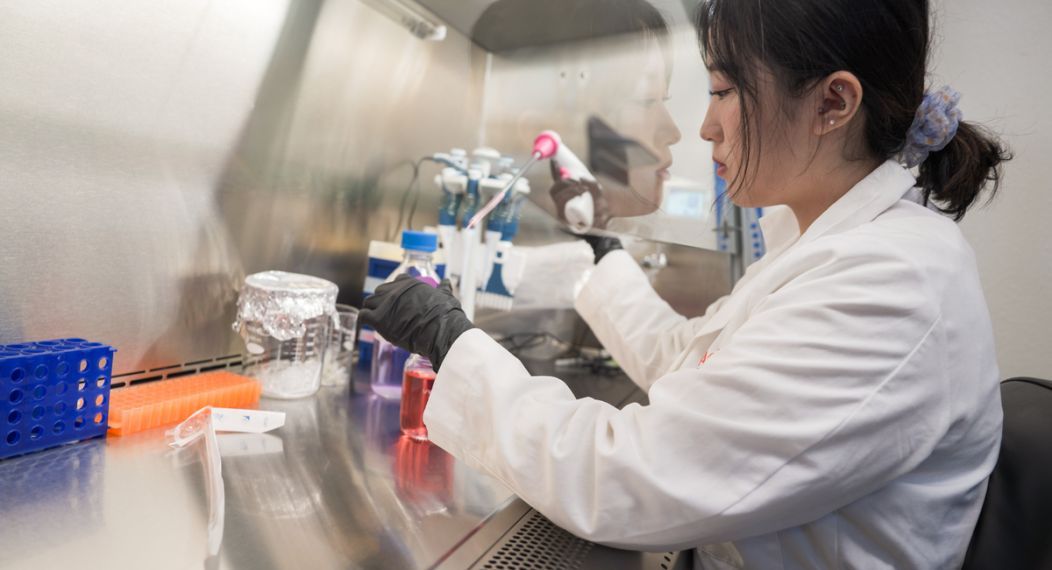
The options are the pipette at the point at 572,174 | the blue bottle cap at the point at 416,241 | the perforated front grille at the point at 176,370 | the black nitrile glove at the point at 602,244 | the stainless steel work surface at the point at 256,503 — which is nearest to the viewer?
the stainless steel work surface at the point at 256,503

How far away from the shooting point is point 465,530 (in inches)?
28.9

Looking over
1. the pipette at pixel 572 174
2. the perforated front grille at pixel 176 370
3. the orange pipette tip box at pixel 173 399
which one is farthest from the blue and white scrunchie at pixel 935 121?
the perforated front grille at pixel 176 370

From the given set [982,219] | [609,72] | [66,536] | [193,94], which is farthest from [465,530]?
[982,219]

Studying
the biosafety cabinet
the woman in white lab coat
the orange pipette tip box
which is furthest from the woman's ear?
the orange pipette tip box

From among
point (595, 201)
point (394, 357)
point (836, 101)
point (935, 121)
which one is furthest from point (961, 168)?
point (394, 357)

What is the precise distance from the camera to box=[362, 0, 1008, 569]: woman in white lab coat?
625mm

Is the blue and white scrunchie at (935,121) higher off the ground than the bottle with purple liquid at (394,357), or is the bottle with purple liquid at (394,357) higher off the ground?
the blue and white scrunchie at (935,121)

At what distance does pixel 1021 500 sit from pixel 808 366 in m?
0.35

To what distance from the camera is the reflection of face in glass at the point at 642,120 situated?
1.32 metres

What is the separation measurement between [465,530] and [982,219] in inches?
59.5

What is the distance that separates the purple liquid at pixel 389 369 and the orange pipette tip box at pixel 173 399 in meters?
0.25

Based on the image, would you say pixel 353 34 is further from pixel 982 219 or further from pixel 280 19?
→ pixel 982 219

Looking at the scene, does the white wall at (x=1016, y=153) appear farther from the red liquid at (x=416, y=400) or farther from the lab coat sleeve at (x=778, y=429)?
the red liquid at (x=416, y=400)

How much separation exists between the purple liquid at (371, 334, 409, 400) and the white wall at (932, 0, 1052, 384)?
137 cm
